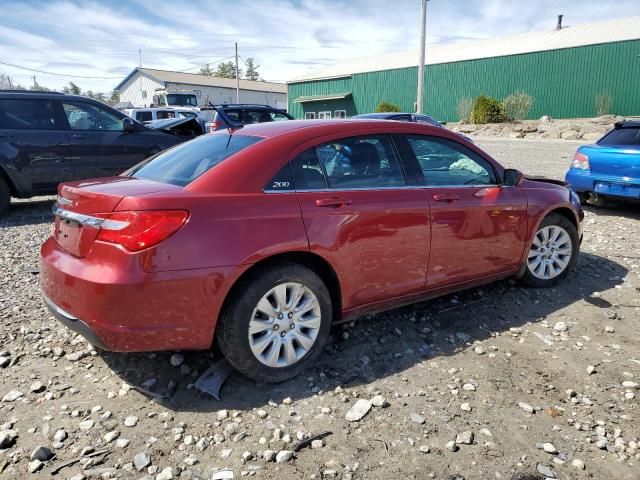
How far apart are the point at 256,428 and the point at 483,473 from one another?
1.17 meters

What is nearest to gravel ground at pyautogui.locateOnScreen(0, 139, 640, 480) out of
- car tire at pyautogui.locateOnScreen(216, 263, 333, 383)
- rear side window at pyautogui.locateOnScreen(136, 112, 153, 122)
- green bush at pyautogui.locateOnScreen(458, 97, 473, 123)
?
car tire at pyautogui.locateOnScreen(216, 263, 333, 383)

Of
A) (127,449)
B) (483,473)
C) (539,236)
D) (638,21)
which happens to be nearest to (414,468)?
(483,473)

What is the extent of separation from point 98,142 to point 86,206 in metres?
5.69

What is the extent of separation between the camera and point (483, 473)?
238cm

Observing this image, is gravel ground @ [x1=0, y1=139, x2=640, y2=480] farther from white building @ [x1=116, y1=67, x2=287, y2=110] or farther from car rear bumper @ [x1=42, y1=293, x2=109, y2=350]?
white building @ [x1=116, y1=67, x2=287, y2=110]

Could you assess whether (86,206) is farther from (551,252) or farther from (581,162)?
(581,162)

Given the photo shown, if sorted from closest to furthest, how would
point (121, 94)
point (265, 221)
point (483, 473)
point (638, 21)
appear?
point (483, 473) < point (265, 221) < point (638, 21) < point (121, 94)

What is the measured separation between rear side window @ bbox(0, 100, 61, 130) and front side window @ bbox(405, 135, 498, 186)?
6.23m

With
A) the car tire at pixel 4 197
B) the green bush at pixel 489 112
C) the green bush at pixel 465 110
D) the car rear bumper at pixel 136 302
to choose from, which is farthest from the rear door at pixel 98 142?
the green bush at pixel 465 110

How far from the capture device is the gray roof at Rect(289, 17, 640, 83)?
104 feet

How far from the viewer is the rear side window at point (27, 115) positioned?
7375 mm

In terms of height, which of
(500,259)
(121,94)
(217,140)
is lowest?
(500,259)

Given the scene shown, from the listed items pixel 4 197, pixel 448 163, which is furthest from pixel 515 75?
pixel 448 163

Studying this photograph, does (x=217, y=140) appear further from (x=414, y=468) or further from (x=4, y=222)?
(x=4, y=222)
